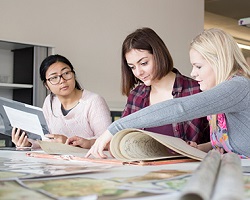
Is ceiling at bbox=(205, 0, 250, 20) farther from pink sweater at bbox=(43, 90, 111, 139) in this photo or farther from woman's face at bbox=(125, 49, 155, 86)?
woman's face at bbox=(125, 49, 155, 86)

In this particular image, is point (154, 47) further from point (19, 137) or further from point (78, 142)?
point (19, 137)

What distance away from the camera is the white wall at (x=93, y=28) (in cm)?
402

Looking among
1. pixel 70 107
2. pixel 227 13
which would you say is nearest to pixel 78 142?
pixel 70 107

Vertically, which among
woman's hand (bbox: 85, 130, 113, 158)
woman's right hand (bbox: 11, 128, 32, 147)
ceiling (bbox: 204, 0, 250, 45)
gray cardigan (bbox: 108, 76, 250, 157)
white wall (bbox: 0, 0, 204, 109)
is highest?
ceiling (bbox: 204, 0, 250, 45)

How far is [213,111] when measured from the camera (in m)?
1.23

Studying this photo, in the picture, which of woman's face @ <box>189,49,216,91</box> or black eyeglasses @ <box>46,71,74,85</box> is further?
black eyeglasses @ <box>46,71,74,85</box>

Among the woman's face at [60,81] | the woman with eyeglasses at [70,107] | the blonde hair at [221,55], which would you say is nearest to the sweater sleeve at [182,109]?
the blonde hair at [221,55]

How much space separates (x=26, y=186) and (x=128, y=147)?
1.87 feet

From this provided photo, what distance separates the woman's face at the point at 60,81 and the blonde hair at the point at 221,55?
113 centimetres

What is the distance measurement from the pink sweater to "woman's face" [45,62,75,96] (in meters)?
0.10

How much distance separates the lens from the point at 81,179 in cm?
73

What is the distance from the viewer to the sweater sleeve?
3.80ft

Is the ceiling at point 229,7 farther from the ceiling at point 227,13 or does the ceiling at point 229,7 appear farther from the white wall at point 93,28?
the white wall at point 93,28

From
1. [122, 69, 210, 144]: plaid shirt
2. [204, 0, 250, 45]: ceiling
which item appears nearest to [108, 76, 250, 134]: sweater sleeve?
[122, 69, 210, 144]: plaid shirt
